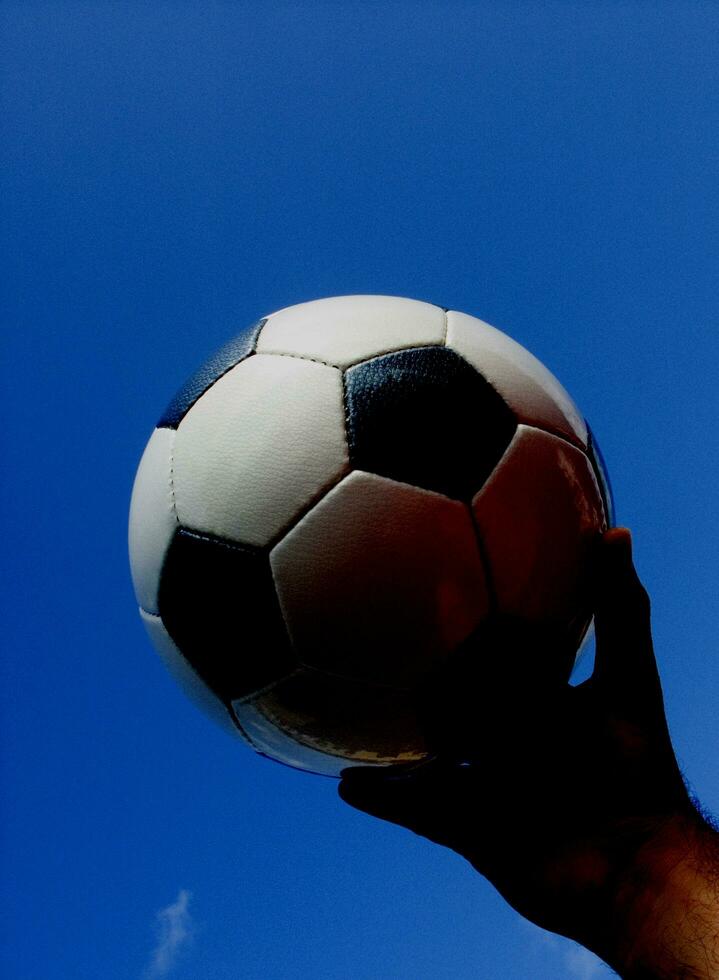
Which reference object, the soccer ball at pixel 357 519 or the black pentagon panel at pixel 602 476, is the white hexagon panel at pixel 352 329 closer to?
the soccer ball at pixel 357 519

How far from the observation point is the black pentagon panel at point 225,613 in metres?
2.31

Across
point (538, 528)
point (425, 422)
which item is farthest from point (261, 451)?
point (538, 528)

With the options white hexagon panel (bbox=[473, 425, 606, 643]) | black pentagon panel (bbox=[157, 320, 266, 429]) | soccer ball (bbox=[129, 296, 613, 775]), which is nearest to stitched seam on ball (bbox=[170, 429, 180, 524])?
soccer ball (bbox=[129, 296, 613, 775])

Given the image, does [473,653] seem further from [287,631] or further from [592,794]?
[592,794]

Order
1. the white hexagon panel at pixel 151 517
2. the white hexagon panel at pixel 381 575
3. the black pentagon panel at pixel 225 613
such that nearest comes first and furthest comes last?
the white hexagon panel at pixel 381 575 → the black pentagon panel at pixel 225 613 → the white hexagon panel at pixel 151 517

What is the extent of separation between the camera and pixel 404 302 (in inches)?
109

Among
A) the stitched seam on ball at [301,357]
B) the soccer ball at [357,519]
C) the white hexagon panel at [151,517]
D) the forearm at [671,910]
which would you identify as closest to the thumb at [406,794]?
the soccer ball at [357,519]

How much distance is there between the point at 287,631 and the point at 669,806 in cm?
155

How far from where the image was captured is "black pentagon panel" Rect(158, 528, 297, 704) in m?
2.31

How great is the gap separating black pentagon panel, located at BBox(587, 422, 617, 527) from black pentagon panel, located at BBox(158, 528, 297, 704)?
4.26 feet

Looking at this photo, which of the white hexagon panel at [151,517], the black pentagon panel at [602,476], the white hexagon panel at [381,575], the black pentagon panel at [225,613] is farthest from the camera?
the black pentagon panel at [602,476]

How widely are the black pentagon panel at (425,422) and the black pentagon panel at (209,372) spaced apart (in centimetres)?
49

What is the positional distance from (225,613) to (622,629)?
4.47 feet

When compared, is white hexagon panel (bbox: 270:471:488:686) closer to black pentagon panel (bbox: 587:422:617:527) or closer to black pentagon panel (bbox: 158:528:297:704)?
black pentagon panel (bbox: 158:528:297:704)
